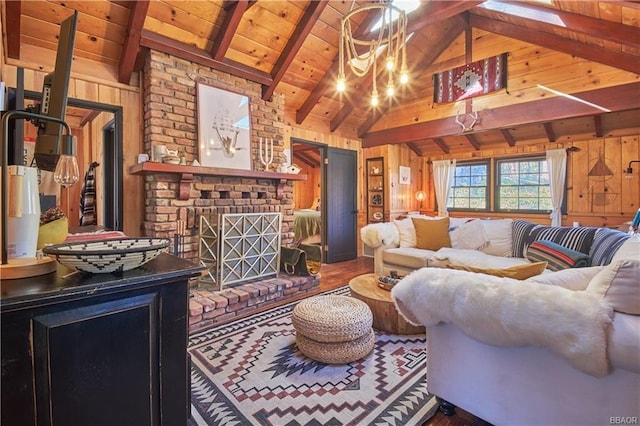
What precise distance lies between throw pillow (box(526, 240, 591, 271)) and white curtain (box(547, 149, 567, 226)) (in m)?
2.84

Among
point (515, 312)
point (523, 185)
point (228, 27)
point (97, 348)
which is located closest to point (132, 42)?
point (228, 27)

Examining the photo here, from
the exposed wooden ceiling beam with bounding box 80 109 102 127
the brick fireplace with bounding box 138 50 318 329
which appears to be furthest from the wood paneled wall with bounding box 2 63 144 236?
the exposed wooden ceiling beam with bounding box 80 109 102 127

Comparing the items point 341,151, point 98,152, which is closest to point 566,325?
point 341,151

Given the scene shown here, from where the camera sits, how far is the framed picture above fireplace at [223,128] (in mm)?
3375

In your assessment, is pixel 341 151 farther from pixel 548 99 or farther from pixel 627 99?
pixel 627 99

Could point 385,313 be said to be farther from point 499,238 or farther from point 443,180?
point 443,180

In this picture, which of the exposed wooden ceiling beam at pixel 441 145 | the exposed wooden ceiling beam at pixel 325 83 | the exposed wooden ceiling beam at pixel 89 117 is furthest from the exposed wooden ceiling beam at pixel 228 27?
the exposed wooden ceiling beam at pixel 441 145

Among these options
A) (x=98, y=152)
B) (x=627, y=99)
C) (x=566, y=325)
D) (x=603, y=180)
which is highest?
(x=627, y=99)

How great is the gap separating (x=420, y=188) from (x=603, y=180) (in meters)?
2.92

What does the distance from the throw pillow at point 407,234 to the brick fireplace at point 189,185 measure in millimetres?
1350

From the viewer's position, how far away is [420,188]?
22.0 ft

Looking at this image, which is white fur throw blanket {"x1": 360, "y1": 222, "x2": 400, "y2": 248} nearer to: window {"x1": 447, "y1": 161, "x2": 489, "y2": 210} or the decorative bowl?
window {"x1": 447, "y1": 161, "x2": 489, "y2": 210}

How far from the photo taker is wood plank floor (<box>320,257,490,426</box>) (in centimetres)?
156

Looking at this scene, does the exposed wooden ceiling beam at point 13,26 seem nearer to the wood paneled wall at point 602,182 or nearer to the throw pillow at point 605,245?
the throw pillow at point 605,245
